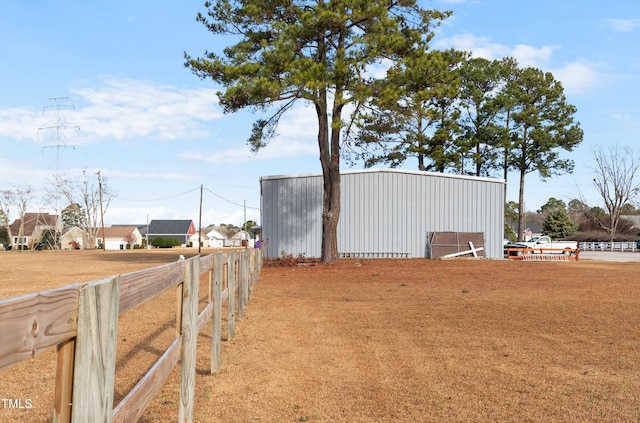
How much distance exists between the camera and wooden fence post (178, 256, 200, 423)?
179 inches

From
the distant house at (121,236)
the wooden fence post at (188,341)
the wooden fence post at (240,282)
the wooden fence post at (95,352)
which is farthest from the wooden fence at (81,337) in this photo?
the distant house at (121,236)

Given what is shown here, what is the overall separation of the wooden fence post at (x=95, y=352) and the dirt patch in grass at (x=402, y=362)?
118 inches

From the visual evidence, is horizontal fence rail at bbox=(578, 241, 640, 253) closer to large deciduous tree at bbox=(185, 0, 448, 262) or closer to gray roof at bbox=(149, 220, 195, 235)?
large deciduous tree at bbox=(185, 0, 448, 262)

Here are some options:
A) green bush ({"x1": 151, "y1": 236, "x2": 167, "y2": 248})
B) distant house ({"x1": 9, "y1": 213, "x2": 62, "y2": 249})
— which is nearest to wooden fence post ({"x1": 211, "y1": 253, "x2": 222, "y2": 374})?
green bush ({"x1": 151, "y1": 236, "x2": 167, "y2": 248})

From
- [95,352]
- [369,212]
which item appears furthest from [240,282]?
[369,212]

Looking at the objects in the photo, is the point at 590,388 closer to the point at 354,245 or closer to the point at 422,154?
the point at 354,245

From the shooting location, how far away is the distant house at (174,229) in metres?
120

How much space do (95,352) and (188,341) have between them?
2.65 metres

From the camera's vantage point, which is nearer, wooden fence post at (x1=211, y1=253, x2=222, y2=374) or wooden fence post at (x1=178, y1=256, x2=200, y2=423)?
wooden fence post at (x1=178, y1=256, x2=200, y2=423)

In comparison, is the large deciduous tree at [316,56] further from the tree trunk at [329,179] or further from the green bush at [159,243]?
the green bush at [159,243]

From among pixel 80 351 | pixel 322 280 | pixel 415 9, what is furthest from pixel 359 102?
pixel 80 351

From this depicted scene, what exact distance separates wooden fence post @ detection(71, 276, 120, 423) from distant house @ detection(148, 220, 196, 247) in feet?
386

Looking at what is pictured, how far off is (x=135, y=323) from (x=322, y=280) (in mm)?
10618

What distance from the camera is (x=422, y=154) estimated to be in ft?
163
